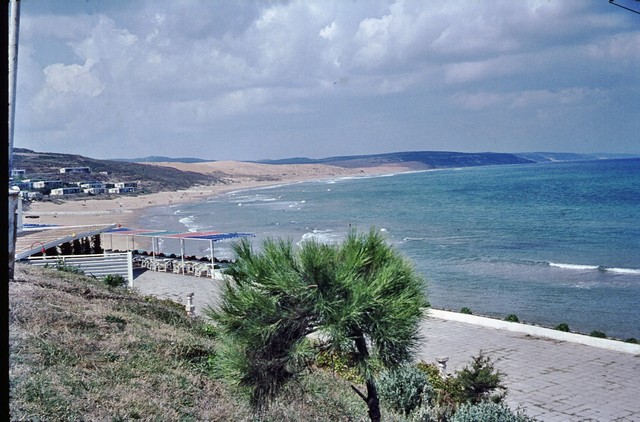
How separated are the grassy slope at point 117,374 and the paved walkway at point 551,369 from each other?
104 cm

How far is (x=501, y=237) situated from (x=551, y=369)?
Result: 3148 cm

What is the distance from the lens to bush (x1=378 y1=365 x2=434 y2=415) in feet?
23.1

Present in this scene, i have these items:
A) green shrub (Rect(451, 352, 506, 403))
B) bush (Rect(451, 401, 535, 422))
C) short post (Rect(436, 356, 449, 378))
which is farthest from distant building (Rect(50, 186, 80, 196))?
bush (Rect(451, 401, 535, 422))

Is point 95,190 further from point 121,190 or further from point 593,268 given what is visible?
point 593,268

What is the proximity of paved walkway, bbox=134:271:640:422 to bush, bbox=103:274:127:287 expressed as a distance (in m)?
7.09

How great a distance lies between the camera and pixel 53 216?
178ft

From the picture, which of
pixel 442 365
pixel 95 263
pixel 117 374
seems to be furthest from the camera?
pixel 95 263

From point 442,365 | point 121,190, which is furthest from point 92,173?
point 442,365

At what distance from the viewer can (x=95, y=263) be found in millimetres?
15297

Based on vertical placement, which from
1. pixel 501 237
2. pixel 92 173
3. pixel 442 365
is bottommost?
pixel 501 237

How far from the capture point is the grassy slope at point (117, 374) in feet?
16.0

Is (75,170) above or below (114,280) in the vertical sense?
above

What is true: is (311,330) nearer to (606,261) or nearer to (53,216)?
(606,261)

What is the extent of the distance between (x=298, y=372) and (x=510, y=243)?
34.3 m
